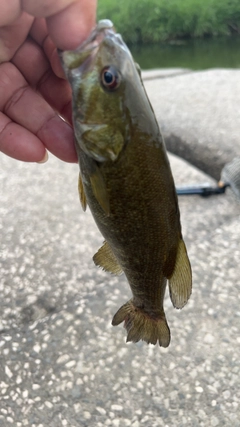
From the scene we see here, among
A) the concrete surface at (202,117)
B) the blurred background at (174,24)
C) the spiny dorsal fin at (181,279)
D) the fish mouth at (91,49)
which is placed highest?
the fish mouth at (91,49)

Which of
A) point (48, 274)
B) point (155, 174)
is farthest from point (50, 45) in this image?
point (48, 274)

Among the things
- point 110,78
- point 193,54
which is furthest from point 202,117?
point 193,54

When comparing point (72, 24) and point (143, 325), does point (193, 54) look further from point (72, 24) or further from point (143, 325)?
point (143, 325)

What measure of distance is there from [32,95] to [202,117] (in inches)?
115

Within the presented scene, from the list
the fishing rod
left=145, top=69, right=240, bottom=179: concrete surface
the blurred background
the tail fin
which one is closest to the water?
the blurred background

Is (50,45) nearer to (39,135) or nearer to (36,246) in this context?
(39,135)

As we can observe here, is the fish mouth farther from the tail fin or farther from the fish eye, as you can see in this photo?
the tail fin

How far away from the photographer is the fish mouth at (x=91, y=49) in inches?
57.2

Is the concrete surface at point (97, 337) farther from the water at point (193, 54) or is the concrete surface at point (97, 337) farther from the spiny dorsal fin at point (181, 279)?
the water at point (193, 54)

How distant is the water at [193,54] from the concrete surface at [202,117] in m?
5.21

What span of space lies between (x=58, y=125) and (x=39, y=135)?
4.5 inches

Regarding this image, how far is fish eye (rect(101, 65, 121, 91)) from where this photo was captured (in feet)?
4.70

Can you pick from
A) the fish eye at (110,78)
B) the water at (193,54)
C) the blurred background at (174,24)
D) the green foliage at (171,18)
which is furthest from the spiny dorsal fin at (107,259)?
the green foliage at (171,18)

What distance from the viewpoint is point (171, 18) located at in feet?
46.9
